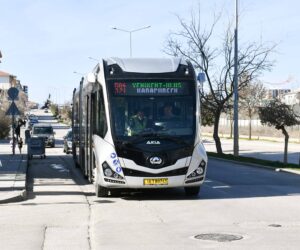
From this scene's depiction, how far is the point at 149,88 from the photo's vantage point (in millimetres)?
14641

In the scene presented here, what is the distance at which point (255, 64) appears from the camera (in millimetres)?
37562

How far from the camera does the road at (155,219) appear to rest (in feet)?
29.9

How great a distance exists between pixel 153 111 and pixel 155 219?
3602mm

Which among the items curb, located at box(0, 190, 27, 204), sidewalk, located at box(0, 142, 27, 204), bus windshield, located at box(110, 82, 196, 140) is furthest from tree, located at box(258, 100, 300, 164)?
curb, located at box(0, 190, 27, 204)

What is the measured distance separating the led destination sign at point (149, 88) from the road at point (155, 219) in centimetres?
242

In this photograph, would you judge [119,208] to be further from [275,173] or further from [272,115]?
[272,115]

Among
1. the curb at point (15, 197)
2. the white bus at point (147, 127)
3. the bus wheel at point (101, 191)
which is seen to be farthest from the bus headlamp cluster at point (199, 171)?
the curb at point (15, 197)

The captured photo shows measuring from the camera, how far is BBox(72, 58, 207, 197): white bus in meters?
14.0

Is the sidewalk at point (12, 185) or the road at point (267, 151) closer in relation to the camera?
the sidewalk at point (12, 185)

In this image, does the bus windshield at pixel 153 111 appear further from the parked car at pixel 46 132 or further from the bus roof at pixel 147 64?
the parked car at pixel 46 132

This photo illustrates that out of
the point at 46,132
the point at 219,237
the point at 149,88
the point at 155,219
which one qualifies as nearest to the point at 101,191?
the point at 149,88

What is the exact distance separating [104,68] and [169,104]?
172 centimetres

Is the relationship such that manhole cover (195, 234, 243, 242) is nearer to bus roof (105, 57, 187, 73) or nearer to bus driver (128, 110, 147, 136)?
bus driver (128, 110, 147, 136)

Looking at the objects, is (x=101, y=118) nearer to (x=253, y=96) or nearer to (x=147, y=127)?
(x=147, y=127)
